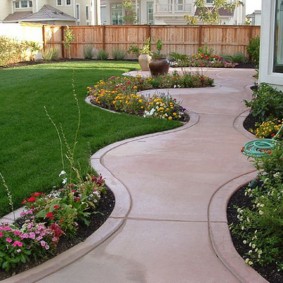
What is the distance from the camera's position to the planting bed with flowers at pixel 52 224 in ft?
11.4

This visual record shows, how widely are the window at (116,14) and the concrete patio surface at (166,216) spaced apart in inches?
1378

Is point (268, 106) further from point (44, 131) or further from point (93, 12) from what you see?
point (93, 12)

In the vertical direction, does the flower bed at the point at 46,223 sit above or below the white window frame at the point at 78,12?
below

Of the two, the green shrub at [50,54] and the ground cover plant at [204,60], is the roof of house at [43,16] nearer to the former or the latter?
the green shrub at [50,54]

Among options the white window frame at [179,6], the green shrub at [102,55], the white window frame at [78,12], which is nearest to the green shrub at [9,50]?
the green shrub at [102,55]

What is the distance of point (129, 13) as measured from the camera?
39250mm

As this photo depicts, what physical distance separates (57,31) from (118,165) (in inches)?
841

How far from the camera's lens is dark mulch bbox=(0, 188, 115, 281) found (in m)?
3.50

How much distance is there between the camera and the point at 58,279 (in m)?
3.32

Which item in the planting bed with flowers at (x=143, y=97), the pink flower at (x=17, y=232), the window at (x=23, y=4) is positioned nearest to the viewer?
the pink flower at (x=17, y=232)

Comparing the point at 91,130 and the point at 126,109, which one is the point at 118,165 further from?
the point at 126,109

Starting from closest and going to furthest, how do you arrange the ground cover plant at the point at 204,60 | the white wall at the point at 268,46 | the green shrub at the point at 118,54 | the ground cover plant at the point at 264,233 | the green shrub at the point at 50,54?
1. the ground cover plant at the point at 264,233
2. the white wall at the point at 268,46
3. the ground cover plant at the point at 204,60
4. the green shrub at the point at 50,54
5. the green shrub at the point at 118,54

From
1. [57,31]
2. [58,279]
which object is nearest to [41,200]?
[58,279]

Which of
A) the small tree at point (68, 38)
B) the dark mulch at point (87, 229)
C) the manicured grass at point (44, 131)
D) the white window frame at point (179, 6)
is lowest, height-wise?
the dark mulch at point (87, 229)
